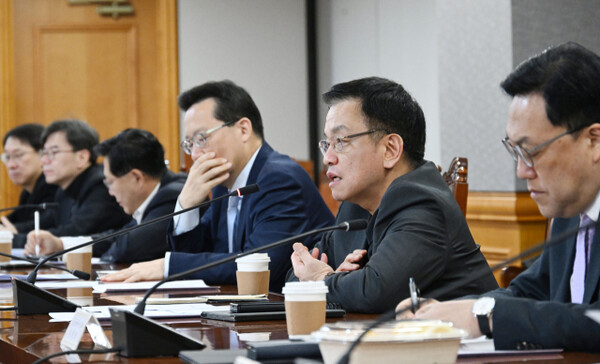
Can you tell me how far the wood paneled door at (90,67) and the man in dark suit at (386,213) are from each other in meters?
4.28

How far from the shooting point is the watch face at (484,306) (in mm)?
1461

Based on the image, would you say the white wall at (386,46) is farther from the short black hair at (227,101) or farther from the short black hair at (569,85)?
the short black hair at (569,85)

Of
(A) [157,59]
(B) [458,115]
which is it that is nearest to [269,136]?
(A) [157,59]

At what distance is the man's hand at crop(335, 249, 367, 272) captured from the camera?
2.18m

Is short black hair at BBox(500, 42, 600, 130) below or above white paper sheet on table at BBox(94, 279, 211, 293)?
above

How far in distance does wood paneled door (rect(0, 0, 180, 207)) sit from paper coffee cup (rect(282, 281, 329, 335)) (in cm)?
514

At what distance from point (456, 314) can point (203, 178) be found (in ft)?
6.00

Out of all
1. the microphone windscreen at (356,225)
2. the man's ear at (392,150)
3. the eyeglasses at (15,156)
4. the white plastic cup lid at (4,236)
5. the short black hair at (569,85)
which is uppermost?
the short black hair at (569,85)

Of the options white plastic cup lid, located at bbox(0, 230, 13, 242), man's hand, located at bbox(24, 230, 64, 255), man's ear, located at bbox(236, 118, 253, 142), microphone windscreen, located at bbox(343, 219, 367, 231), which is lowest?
man's hand, located at bbox(24, 230, 64, 255)

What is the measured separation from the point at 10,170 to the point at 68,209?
3.64ft

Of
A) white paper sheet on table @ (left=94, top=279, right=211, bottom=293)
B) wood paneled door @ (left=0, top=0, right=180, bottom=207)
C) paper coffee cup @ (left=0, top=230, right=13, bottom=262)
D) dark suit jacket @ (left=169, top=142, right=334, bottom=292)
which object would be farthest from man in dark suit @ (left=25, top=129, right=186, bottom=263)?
wood paneled door @ (left=0, top=0, right=180, bottom=207)

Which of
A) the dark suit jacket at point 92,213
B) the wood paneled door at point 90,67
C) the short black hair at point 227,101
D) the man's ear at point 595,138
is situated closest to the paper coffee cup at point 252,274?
the man's ear at point 595,138

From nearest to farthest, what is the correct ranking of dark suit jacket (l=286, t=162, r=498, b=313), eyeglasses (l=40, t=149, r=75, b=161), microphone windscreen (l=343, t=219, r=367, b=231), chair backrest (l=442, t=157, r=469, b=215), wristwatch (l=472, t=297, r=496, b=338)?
wristwatch (l=472, t=297, r=496, b=338) → microphone windscreen (l=343, t=219, r=367, b=231) → dark suit jacket (l=286, t=162, r=498, b=313) → chair backrest (l=442, t=157, r=469, b=215) → eyeglasses (l=40, t=149, r=75, b=161)

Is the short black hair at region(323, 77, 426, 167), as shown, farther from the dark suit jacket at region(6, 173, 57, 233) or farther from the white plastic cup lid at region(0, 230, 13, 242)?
the dark suit jacket at region(6, 173, 57, 233)
